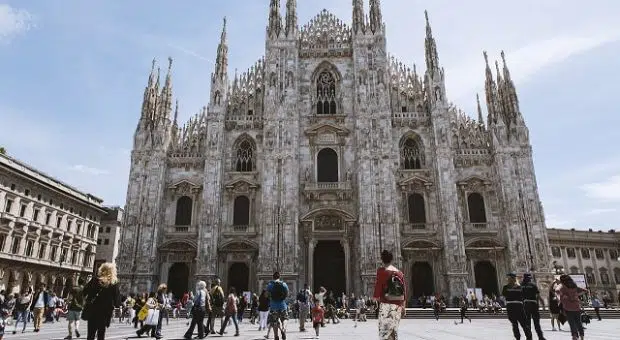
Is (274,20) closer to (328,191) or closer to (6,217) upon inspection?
(328,191)

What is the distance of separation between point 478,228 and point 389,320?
2556 centimetres

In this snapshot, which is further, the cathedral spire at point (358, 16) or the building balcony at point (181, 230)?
the cathedral spire at point (358, 16)

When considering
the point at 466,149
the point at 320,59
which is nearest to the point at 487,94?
the point at 466,149

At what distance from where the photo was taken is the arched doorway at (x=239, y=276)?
2872 cm

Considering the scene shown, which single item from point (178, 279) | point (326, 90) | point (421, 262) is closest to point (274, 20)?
point (326, 90)

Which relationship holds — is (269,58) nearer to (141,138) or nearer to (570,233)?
(141,138)

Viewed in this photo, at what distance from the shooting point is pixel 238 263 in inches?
1148

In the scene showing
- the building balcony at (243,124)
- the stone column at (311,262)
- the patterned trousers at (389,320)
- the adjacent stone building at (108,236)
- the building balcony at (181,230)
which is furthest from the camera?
the adjacent stone building at (108,236)

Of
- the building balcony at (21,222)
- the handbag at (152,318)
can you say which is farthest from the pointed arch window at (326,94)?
the building balcony at (21,222)

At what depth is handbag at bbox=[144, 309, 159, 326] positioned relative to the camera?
33.9ft

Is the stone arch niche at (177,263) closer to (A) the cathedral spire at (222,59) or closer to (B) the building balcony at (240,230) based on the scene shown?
(B) the building balcony at (240,230)

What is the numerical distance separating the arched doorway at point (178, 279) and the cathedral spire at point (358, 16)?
2234 centimetres

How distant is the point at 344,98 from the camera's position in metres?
32.3

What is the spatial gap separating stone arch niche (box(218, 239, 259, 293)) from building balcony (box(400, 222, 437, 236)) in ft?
34.0
